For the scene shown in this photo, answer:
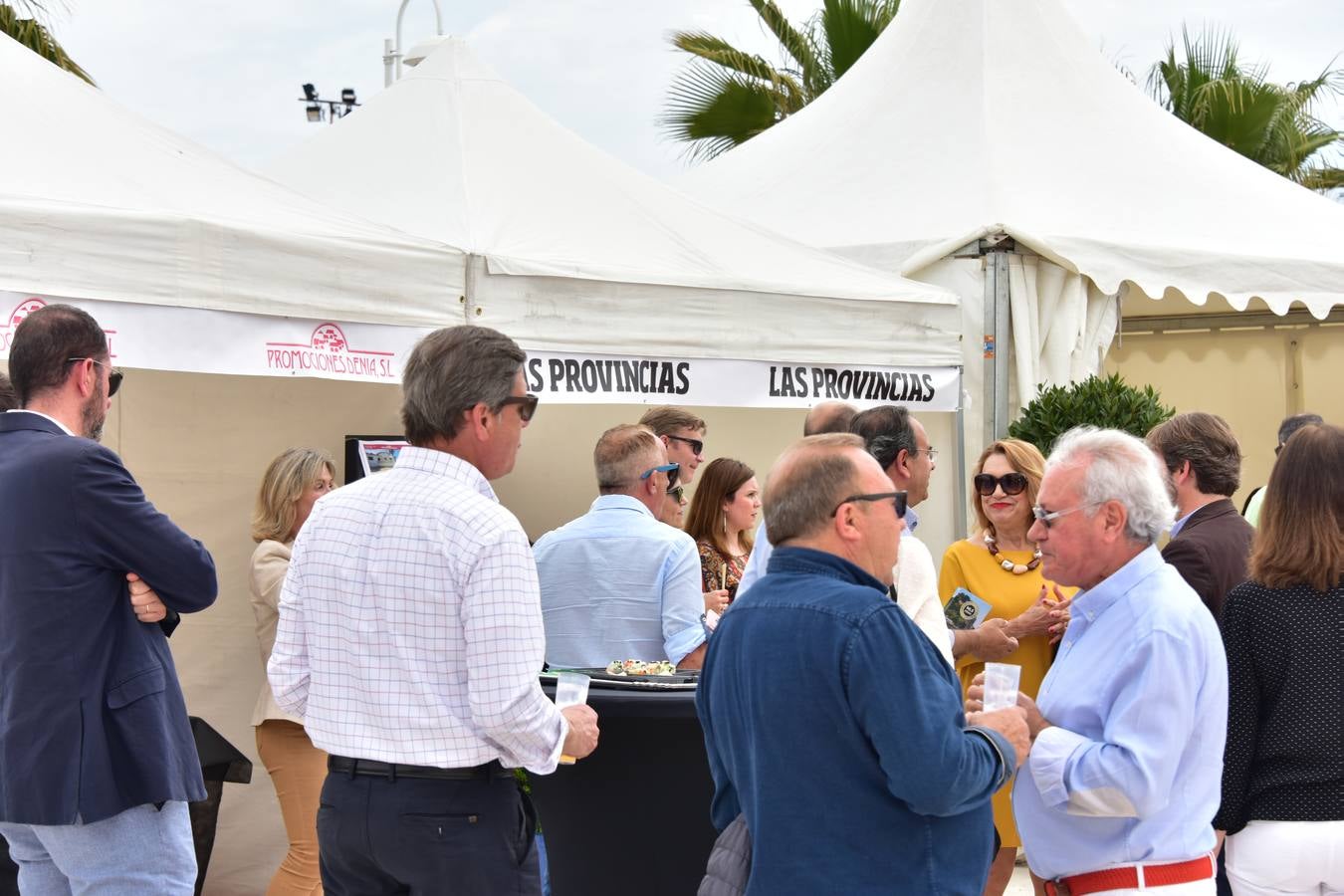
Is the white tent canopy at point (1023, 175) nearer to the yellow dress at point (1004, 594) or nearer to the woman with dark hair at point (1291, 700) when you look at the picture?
the yellow dress at point (1004, 594)

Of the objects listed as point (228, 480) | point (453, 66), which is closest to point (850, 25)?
point (453, 66)

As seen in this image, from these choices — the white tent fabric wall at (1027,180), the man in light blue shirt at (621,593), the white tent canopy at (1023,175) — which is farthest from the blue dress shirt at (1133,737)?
the white tent canopy at (1023,175)

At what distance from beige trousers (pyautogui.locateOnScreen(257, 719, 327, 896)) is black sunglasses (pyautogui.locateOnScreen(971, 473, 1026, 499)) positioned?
240cm

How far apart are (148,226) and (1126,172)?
6.18 meters

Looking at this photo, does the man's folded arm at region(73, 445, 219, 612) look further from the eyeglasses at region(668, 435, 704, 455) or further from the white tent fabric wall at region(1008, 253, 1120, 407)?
the white tent fabric wall at region(1008, 253, 1120, 407)

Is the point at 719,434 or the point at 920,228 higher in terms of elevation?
the point at 920,228

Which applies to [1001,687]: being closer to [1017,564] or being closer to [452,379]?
[452,379]

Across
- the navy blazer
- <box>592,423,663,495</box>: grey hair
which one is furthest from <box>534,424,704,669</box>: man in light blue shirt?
the navy blazer

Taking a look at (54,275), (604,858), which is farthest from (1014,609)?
(54,275)

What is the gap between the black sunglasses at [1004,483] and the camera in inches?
176

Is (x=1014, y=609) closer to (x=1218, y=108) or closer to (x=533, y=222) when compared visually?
(x=533, y=222)

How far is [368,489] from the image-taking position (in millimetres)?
2779

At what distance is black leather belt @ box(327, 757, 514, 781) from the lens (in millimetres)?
2654

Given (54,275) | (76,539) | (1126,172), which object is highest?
(1126,172)
